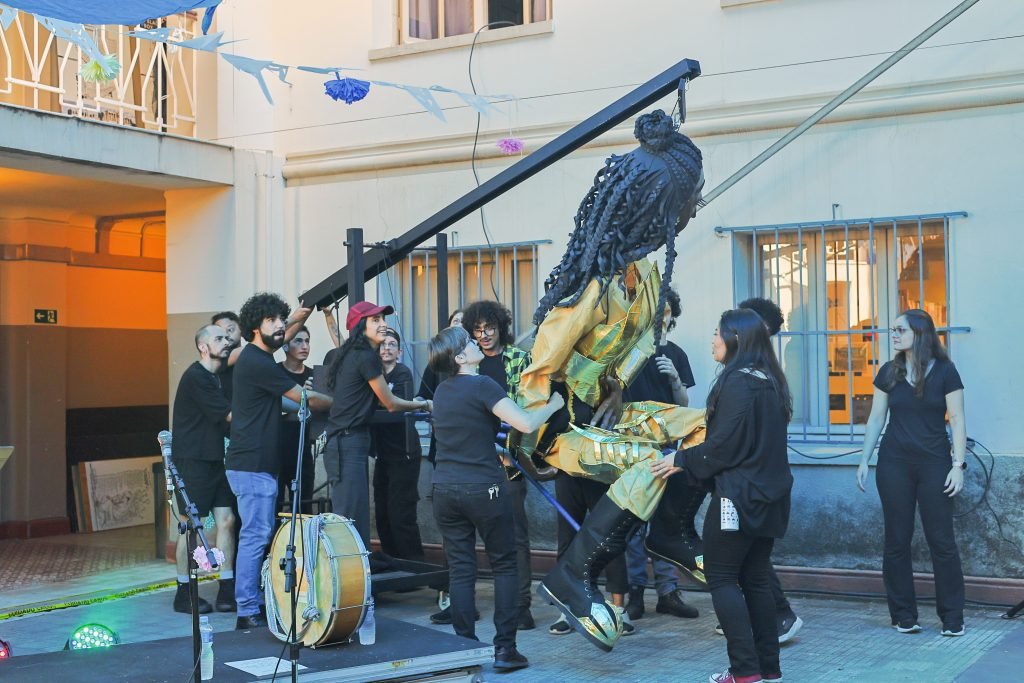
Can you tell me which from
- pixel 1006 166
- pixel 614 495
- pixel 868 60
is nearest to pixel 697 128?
pixel 868 60

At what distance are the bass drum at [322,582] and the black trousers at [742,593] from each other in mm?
1636

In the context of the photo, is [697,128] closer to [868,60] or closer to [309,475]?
[868,60]

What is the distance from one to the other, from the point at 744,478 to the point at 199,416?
13.2 ft

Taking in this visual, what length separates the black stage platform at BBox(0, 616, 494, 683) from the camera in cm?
500

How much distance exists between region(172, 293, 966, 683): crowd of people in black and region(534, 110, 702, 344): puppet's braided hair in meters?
0.58

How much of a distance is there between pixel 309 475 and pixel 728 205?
343 cm

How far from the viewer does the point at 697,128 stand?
8.44 m

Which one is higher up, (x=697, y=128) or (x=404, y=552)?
(x=697, y=128)

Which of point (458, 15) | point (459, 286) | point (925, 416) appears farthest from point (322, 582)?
point (458, 15)

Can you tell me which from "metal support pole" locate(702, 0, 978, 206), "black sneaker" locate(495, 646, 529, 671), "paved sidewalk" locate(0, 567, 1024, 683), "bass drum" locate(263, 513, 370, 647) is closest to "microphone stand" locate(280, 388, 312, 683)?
"bass drum" locate(263, 513, 370, 647)

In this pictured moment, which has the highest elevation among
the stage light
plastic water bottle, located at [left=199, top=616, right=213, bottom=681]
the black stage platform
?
plastic water bottle, located at [left=199, top=616, right=213, bottom=681]

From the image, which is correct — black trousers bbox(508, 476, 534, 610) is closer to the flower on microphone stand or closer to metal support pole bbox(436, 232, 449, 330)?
metal support pole bbox(436, 232, 449, 330)

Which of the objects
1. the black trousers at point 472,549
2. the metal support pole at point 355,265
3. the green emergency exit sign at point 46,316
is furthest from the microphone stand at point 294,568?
the green emergency exit sign at point 46,316

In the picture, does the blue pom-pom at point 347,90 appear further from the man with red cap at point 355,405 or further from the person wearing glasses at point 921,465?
the person wearing glasses at point 921,465
